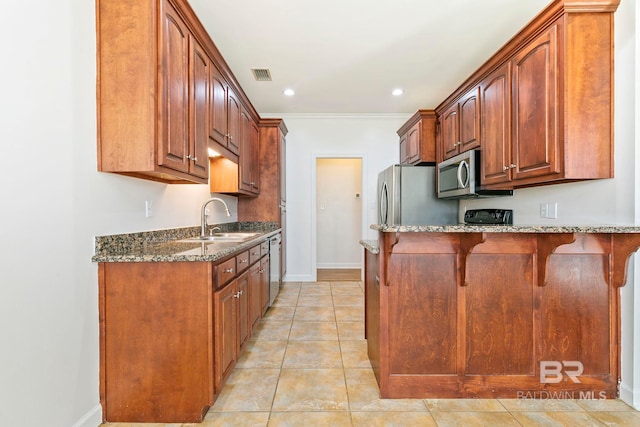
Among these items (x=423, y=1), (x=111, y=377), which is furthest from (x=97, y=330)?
(x=423, y=1)

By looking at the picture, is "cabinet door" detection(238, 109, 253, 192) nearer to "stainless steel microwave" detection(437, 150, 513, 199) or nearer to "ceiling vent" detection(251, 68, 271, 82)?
"ceiling vent" detection(251, 68, 271, 82)

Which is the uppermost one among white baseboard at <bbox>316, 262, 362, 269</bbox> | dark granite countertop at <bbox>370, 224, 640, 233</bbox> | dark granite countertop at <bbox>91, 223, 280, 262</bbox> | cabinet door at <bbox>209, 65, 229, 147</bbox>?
cabinet door at <bbox>209, 65, 229, 147</bbox>

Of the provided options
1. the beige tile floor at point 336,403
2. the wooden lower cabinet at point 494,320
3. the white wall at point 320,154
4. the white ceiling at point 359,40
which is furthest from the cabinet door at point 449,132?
the beige tile floor at point 336,403

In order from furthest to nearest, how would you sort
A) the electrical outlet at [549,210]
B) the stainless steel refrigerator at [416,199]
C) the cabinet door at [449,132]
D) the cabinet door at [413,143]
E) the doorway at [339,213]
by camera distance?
the doorway at [339,213] < the cabinet door at [413,143] < the stainless steel refrigerator at [416,199] < the cabinet door at [449,132] < the electrical outlet at [549,210]

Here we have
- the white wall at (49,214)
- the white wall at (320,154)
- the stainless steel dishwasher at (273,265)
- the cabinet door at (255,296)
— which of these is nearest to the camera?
the white wall at (49,214)

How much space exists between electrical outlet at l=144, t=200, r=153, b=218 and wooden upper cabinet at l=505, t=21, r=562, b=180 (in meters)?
2.66

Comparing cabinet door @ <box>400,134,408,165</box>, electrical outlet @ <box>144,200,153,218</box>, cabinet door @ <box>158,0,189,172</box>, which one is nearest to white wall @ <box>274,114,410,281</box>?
cabinet door @ <box>400,134,408,165</box>

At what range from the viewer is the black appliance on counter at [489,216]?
2.80 metres

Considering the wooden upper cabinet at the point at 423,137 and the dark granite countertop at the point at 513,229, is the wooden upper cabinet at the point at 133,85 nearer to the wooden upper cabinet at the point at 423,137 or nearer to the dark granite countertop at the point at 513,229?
the dark granite countertop at the point at 513,229

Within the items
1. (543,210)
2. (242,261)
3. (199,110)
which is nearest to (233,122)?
(199,110)

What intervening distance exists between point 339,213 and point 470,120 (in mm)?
3633

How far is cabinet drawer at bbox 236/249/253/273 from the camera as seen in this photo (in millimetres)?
2139

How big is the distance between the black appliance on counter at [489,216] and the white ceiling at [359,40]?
153cm

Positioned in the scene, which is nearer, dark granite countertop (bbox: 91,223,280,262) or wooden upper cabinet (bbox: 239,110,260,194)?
dark granite countertop (bbox: 91,223,280,262)
